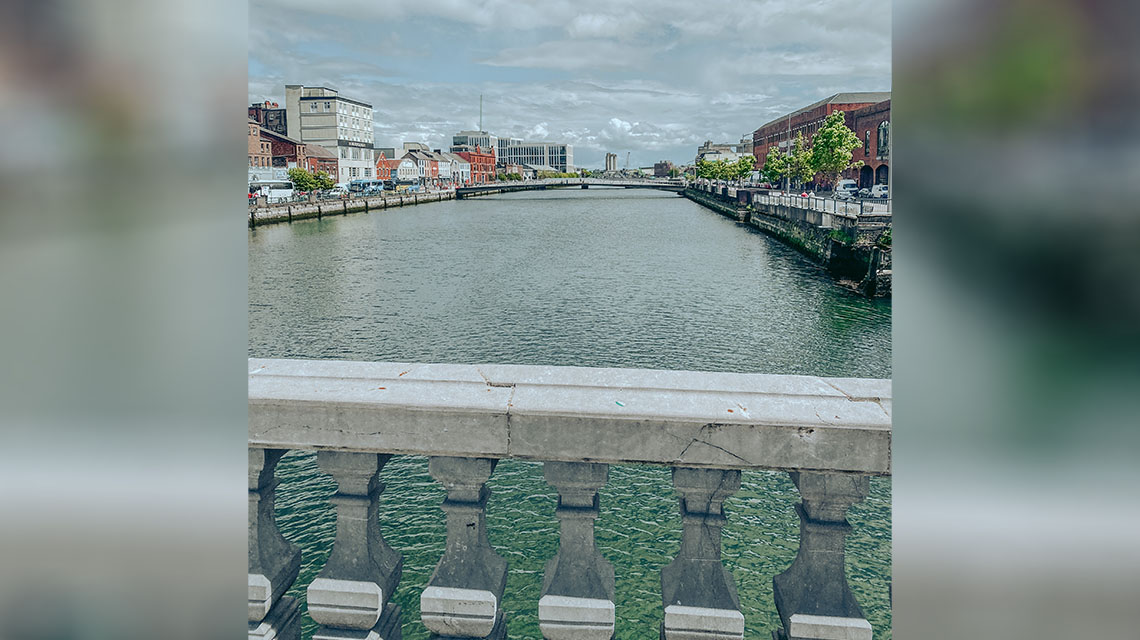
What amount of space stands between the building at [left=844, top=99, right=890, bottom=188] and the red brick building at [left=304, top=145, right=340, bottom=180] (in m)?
54.0

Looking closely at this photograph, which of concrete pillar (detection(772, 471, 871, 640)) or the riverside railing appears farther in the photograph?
concrete pillar (detection(772, 471, 871, 640))

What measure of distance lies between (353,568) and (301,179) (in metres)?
76.6

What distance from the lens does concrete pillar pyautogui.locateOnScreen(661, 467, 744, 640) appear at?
2230 mm

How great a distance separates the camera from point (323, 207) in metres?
63.2

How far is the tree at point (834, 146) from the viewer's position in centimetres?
5309

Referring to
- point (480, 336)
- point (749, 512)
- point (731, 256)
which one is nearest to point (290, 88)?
point (731, 256)

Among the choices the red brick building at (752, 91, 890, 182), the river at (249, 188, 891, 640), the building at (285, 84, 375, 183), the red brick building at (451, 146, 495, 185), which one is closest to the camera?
the river at (249, 188, 891, 640)

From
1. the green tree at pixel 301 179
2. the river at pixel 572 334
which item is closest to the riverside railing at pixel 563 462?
the river at pixel 572 334

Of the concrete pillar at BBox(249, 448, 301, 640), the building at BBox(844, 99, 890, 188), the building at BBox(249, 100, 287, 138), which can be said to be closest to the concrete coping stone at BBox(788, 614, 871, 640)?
the concrete pillar at BBox(249, 448, 301, 640)

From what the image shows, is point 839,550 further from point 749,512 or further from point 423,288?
point 423,288

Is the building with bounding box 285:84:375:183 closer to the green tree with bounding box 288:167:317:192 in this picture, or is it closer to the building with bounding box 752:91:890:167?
the green tree with bounding box 288:167:317:192

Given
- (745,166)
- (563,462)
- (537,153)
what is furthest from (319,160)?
(537,153)

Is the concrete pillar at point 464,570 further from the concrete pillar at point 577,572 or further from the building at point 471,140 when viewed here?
the building at point 471,140

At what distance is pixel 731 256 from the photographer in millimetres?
33312
